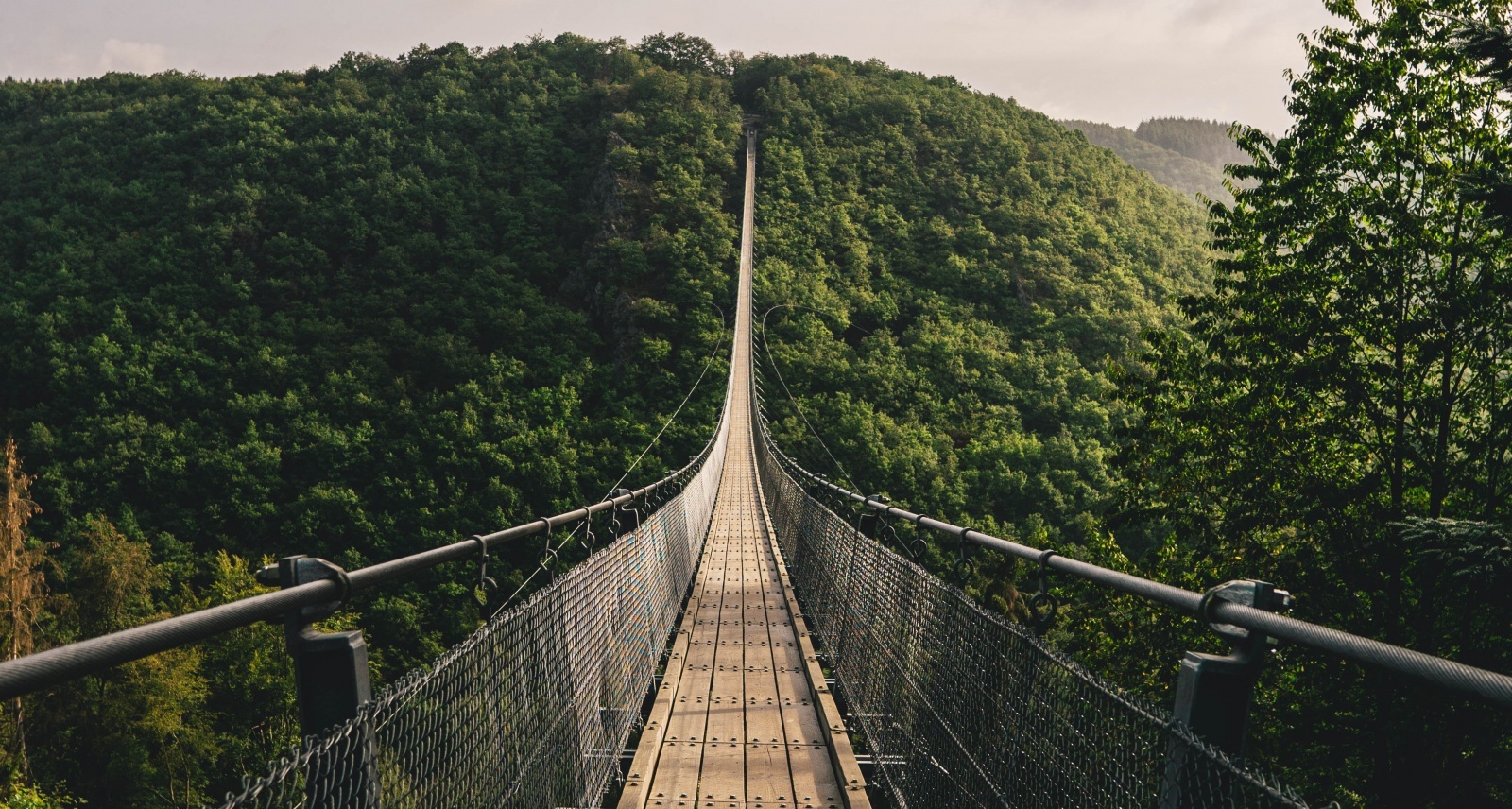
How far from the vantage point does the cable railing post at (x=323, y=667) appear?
47.6 inches

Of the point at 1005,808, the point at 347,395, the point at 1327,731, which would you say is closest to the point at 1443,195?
the point at 1327,731

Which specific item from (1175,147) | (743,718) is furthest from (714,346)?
(1175,147)

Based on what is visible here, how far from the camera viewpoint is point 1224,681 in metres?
1.21

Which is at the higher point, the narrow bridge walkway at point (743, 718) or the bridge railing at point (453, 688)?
the bridge railing at point (453, 688)

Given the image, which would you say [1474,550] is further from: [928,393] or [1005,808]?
[928,393]

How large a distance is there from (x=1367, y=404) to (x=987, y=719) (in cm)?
627

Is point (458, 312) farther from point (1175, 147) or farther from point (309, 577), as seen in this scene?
point (1175, 147)

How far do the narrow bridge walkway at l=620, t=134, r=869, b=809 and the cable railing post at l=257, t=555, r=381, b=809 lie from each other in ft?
5.67

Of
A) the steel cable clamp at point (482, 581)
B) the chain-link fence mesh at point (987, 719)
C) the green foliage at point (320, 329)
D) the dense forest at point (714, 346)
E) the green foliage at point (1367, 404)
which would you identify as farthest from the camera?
the green foliage at point (320, 329)

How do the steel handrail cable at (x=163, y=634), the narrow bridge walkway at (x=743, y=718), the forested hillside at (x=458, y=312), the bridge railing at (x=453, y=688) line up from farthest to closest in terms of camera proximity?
the forested hillside at (x=458, y=312) → the narrow bridge walkway at (x=743, y=718) → the bridge railing at (x=453, y=688) → the steel handrail cable at (x=163, y=634)

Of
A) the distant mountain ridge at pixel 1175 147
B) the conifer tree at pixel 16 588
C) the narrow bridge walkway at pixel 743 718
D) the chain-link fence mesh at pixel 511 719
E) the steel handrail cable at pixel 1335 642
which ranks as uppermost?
the distant mountain ridge at pixel 1175 147

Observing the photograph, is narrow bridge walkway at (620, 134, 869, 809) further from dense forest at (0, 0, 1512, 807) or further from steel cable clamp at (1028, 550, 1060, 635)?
steel cable clamp at (1028, 550, 1060, 635)

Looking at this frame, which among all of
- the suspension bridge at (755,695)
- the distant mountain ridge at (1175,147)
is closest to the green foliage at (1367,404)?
the suspension bridge at (755,695)

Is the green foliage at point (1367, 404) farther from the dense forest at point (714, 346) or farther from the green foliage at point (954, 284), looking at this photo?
the green foliage at point (954, 284)
